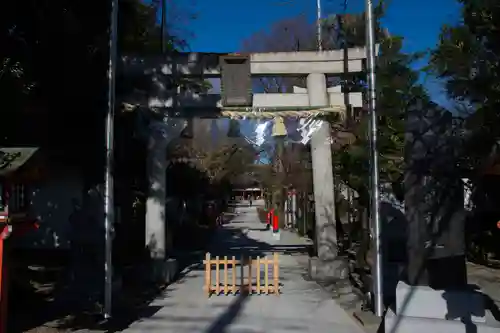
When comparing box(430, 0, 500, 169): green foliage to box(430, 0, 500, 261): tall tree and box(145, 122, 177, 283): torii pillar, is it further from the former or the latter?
box(145, 122, 177, 283): torii pillar

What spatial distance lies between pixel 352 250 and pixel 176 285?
7.62 meters

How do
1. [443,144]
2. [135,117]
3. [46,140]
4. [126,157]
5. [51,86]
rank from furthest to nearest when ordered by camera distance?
[126,157]
[135,117]
[46,140]
[51,86]
[443,144]

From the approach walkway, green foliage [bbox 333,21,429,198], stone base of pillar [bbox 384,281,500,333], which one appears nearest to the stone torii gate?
green foliage [bbox 333,21,429,198]

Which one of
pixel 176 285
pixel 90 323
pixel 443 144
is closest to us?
pixel 443 144

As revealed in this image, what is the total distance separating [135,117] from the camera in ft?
47.0

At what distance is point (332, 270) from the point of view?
44.8 ft

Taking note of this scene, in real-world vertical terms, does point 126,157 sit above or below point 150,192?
above

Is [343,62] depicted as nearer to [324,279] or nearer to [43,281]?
[324,279]

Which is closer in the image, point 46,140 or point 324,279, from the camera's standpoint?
point 46,140

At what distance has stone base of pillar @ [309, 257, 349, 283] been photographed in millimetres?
13633

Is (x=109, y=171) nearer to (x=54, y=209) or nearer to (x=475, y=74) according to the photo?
(x=54, y=209)

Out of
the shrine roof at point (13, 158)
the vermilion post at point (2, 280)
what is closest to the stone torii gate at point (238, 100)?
the shrine roof at point (13, 158)

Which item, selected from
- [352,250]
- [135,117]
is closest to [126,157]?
[135,117]

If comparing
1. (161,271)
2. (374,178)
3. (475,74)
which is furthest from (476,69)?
(161,271)
